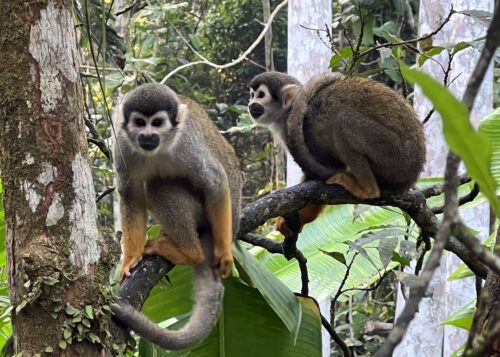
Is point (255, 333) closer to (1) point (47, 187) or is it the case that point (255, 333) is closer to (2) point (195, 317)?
(2) point (195, 317)

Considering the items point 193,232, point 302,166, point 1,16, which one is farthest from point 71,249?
point 302,166

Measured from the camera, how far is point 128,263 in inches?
108

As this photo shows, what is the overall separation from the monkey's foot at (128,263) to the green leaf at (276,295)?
1.38 ft

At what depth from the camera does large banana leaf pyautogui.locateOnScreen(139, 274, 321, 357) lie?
2713 mm

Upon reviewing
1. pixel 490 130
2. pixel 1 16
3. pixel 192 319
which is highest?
pixel 1 16

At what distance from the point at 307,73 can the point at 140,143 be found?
3.75 m

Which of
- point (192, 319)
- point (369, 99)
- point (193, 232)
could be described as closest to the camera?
point (192, 319)

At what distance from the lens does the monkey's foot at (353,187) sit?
10.8 ft

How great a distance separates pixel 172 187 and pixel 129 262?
41cm

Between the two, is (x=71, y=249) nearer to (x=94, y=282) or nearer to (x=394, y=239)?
(x=94, y=282)

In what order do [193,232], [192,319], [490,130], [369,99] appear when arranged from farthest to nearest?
[369,99]
[490,130]
[193,232]
[192,319]

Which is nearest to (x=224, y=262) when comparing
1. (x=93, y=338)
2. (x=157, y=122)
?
(x=157, y=122)

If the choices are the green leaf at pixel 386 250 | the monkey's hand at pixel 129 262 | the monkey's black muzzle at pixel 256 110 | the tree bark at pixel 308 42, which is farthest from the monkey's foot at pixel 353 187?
the tree bark at pixel 308 42

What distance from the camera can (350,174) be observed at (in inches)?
134
